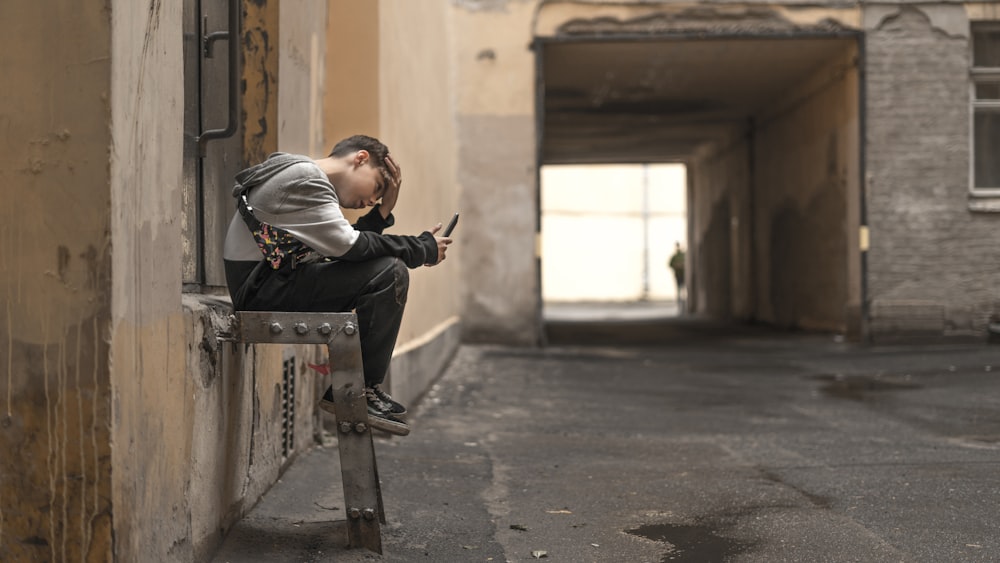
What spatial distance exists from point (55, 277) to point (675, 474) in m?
3.15

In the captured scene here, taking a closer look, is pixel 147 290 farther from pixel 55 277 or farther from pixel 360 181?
pixel 360 181

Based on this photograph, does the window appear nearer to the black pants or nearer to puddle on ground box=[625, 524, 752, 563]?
puddle on ground box=[625, 524, 752, 563]

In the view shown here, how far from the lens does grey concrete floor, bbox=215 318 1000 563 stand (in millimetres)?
3516

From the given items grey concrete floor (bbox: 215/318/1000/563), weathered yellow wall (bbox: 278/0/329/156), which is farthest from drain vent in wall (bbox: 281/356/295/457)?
weathered yellow wall (bbox: 278/0/329/156)

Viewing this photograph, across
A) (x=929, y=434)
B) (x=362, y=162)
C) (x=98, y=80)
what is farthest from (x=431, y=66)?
(x=98, y=80)

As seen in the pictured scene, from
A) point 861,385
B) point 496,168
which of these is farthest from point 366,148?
point 496,168

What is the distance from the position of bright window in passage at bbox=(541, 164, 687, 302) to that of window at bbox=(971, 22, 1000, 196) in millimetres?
24276

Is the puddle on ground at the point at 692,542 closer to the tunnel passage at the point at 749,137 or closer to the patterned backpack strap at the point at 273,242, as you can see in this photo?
the patterned backpack strap at the point at 273,242

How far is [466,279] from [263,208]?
9.09m

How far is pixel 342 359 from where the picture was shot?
10.3 ft

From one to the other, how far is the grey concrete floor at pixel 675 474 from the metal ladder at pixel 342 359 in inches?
11.1

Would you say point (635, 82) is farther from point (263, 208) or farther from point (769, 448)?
point (263, 208)

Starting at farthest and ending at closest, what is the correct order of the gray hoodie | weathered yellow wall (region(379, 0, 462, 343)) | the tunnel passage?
the tunnel passage
weathered yellow wall (region(379, 0, 462, 343))
the gray hoodie

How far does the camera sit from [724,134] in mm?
20109
